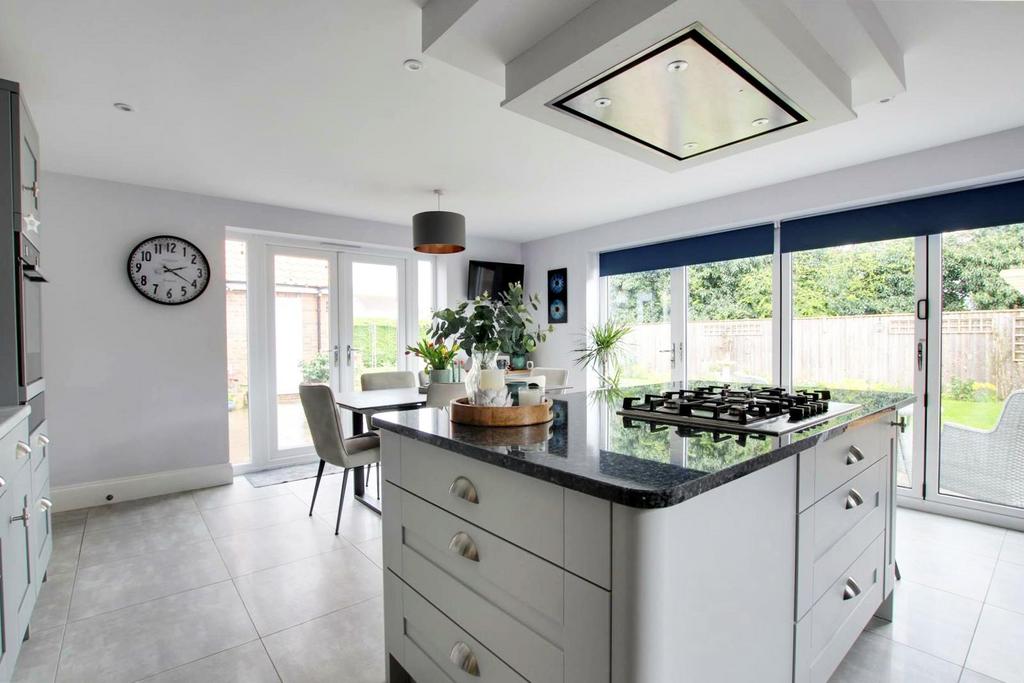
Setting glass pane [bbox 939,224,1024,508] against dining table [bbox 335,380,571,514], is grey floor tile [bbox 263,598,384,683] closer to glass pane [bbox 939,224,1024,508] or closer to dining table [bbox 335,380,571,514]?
dining table [bbox 335,380,571,514]

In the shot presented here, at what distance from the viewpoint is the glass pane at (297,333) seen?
177 inches

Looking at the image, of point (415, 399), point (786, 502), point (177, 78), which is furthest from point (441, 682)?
point (177, 78)

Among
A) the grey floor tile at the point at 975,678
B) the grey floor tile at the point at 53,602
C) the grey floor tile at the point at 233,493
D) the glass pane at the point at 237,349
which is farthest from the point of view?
the glass pane at the point at 237,349

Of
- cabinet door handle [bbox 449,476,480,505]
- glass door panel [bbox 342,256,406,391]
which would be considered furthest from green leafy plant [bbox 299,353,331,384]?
cabinet door handle [bbox 449,476,480,505]

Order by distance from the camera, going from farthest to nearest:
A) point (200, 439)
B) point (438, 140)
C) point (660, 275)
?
1. point (660, 275)
2. point (200, 439)
3. point (438, 140)

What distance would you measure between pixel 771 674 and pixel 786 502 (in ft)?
1.33

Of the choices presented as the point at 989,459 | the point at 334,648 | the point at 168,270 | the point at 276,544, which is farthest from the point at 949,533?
the point at 168,270

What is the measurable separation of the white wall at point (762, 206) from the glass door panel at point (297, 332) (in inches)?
93.4

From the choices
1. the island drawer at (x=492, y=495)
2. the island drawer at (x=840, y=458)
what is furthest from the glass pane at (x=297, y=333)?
the island drawer at (x=840, y=458)

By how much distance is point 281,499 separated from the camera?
3545 millimetres

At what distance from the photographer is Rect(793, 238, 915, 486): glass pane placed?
11.1 ft

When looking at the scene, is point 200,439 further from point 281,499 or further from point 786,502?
point 786,502

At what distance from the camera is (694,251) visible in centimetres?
443

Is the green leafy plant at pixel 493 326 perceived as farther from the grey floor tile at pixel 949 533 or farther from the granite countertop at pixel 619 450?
the grey floor tile at pixel 949 533
